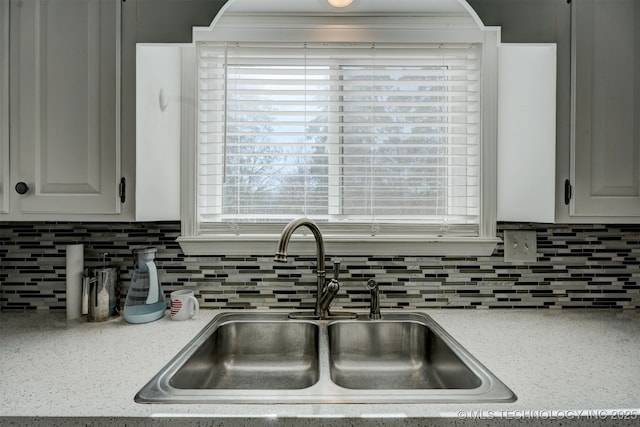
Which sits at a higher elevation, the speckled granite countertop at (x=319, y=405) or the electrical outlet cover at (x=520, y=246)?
the electrical outlet cover at (x=520, y=246)

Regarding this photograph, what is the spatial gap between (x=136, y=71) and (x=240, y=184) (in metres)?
0.53

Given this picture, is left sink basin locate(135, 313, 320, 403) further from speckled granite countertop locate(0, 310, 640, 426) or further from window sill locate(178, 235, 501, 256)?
window sill locate(178, 235, 501, 256)

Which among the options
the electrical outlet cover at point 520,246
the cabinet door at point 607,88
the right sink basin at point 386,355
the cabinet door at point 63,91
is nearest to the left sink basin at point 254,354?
the right sink basin at point 386,355

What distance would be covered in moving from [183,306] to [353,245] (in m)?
0.66

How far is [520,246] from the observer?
1483 millimetres

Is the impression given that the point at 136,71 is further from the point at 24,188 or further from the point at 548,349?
the point at 548,349

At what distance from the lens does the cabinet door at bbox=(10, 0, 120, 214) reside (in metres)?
1.20

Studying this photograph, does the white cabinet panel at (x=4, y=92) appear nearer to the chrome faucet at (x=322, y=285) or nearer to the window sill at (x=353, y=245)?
the window sill at (x=353, y=245)

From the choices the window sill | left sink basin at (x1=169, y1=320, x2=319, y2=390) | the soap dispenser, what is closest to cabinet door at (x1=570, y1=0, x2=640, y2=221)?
the window sill

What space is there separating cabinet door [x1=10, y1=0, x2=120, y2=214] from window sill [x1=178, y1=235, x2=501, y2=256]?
44 centimetres

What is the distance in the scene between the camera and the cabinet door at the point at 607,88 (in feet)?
4.00

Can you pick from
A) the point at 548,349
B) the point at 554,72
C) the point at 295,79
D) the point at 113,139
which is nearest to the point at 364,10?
the point at 295,79

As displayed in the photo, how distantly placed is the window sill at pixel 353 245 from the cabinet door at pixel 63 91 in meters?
0.44

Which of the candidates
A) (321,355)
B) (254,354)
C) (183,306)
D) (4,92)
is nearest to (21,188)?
(4,92)
